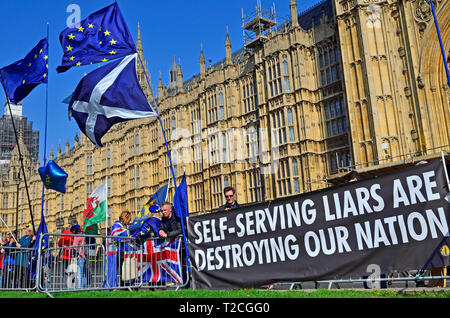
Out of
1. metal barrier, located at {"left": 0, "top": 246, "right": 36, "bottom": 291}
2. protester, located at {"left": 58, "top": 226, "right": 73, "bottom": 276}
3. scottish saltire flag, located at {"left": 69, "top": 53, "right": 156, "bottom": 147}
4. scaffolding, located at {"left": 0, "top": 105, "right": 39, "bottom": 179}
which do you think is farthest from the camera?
scaffolding, located at {"left": 0, "top": 105, "right": 39, "bottom": 179}

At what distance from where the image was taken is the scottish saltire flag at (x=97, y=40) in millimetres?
10297

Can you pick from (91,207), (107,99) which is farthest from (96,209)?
(107,99)

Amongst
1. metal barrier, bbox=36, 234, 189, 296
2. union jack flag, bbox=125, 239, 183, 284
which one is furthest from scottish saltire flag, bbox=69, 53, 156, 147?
union jack flag, bbox=125, 239, 183, 284

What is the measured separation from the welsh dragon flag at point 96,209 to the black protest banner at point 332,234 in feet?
33.1

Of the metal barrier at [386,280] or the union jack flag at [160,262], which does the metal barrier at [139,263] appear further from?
the metal barrier at [386,280]

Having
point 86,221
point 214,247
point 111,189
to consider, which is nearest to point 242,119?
point 86,221

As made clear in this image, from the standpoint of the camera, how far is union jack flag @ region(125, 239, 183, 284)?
7996 mm

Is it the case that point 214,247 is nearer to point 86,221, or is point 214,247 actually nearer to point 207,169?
point 86,221

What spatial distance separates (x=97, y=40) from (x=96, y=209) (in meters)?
8.49

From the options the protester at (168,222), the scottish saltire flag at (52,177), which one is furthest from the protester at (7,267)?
the scottish saltire flag at (52,177)

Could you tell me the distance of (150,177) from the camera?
126ft

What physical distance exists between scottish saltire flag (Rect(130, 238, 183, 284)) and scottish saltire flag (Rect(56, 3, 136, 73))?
15.6 feet

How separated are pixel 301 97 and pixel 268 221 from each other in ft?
64.5

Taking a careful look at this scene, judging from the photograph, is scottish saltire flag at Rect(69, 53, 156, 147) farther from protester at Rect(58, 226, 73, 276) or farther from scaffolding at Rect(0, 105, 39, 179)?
scaffolding at Rect(0, 105, 39, 179)
